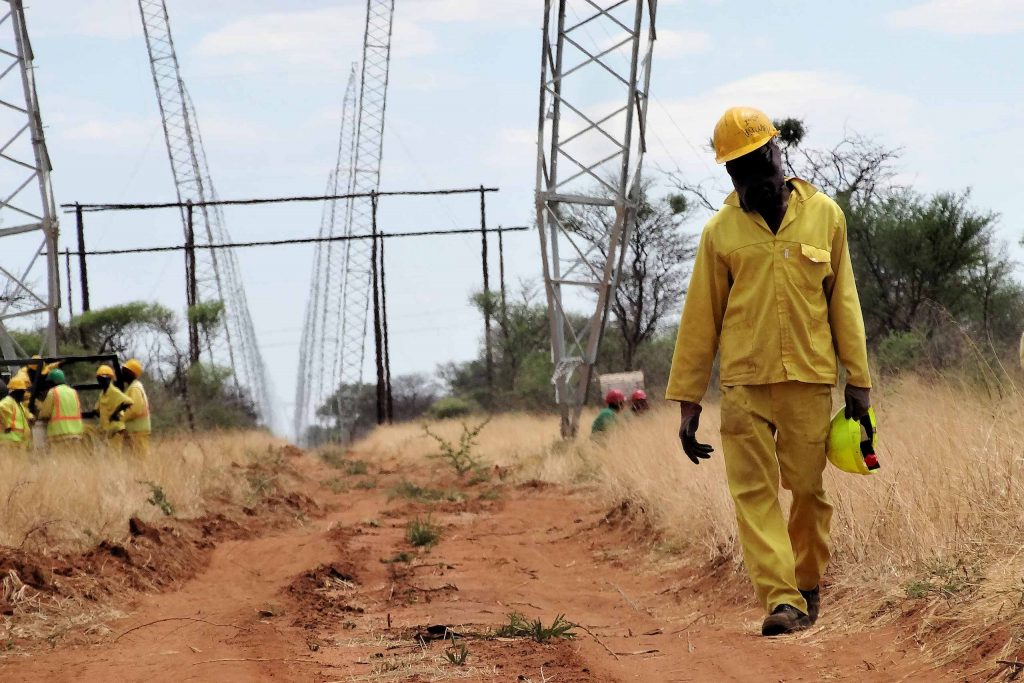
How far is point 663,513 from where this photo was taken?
1108cm

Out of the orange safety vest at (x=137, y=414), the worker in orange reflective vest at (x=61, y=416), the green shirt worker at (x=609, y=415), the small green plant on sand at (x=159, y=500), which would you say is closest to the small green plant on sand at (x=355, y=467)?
the orange safety vest at (x=137, y=414)

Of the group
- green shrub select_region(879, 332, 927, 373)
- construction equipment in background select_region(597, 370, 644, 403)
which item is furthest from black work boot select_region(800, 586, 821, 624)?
construction equipment in background select_region(597, 370, 644, 403)

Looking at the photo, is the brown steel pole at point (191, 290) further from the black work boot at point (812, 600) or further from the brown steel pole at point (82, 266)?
the black work boot at point (812, 600)

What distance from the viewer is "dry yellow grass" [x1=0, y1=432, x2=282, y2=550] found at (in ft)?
33.2

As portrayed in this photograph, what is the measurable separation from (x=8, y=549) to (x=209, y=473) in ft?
27.6

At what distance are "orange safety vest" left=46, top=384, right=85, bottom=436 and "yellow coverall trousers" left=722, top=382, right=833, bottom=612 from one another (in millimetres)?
13024

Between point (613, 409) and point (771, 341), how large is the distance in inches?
514

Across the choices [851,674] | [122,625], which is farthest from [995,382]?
[122,625]

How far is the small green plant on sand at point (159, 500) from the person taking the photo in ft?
41.5

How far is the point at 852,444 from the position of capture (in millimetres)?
6254

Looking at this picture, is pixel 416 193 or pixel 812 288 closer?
pixel 812 288

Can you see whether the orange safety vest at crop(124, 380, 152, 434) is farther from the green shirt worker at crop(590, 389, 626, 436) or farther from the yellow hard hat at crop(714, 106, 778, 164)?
the yellow hard hat at crop(714, 106, 778, 164)

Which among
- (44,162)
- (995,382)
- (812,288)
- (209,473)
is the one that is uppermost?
(44,162)

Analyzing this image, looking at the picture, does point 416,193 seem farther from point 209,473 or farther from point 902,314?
point 209,473
